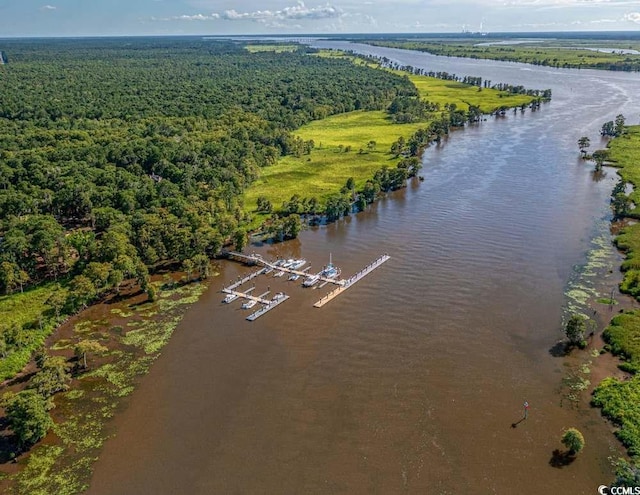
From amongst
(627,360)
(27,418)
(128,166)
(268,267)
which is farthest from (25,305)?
(627,360)

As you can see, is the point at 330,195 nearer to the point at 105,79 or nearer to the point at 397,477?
the point at 397,477

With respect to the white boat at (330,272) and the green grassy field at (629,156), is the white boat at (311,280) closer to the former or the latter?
the white boat at (330,272)

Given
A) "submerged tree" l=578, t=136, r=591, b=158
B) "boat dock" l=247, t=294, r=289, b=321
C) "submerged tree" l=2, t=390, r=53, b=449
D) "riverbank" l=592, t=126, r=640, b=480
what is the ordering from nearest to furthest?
"submerged tree" l=2, t=390, r=53, b=449 → "riverbank" l=592, t=126, r=640, b=480 → "boat dock" l=247, t=294, r=289, b=321 → "submerged tree" l=578, t=136, r=591, b=158

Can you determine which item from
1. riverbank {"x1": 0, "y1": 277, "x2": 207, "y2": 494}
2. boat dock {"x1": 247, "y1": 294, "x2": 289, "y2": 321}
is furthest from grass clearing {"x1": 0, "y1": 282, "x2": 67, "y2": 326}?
boat dock {"x1": 247, "y1": 294, "x2": 289, "y2": 321}

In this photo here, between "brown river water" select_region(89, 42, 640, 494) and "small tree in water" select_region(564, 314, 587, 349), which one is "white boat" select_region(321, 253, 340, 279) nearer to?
"brown river water" select_region(89, 42, 640, 494)

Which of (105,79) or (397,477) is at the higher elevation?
(105,79)

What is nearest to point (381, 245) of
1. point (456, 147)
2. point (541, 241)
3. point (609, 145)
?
point (541, 241)
